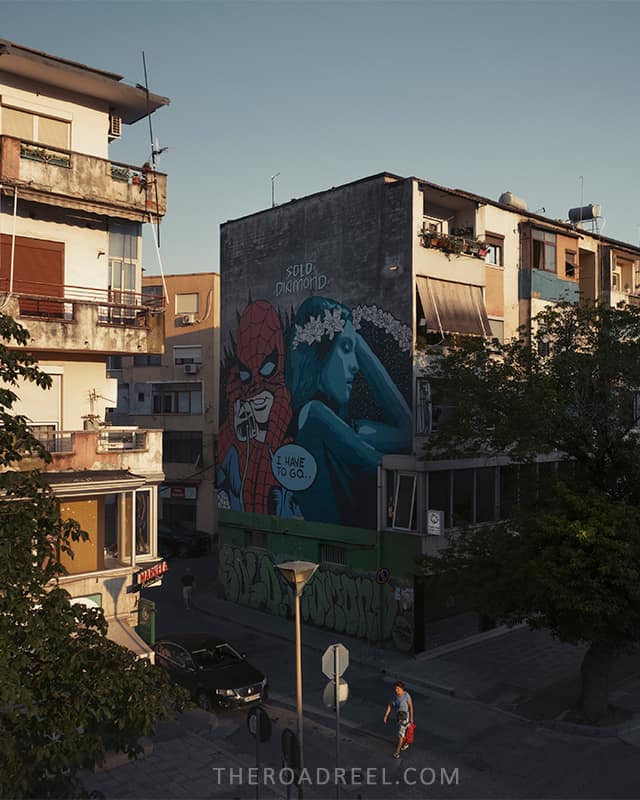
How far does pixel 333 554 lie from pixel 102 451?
11313 millimetres

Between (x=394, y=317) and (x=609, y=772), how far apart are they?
1467 cm

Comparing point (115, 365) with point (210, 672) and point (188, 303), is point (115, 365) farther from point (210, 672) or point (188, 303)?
point (210, 672)

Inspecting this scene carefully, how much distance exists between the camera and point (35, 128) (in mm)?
19422

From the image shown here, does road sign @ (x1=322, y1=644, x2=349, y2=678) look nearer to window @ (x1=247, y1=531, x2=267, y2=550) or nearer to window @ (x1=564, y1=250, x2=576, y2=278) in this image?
window @ (x1=247, y1=531, x2=267, y2=550)

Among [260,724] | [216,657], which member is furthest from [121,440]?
[260,724]

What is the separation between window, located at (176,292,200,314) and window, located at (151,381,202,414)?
446cm

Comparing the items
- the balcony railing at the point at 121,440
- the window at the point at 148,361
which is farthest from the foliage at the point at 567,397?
the window at the point at 148,361

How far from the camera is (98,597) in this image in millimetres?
18984

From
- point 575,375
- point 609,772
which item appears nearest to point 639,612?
point 609,772

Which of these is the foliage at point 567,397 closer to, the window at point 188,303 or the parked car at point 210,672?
the parked car at point 210,672

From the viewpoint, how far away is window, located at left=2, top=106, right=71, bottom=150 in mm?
19016

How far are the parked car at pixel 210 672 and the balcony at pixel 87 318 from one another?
853 cm

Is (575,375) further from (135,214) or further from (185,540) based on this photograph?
(185,540)

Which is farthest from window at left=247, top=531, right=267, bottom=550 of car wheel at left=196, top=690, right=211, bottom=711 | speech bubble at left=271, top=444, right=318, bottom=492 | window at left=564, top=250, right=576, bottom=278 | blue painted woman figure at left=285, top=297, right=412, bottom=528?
window at left=564, top=250, right=576, bottom=278
